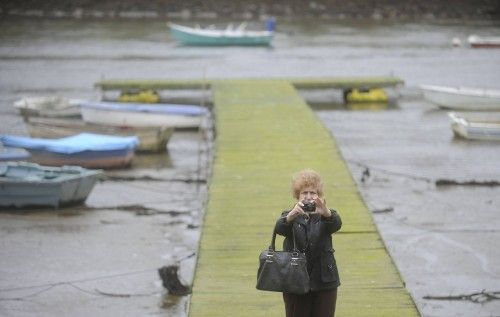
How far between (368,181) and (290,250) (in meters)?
14.2

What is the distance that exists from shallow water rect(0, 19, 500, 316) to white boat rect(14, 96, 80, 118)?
633 mm

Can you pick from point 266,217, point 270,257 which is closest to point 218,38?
point 266,217

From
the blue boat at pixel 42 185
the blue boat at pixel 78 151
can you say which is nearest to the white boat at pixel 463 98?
the blue boat at pixel 78 151

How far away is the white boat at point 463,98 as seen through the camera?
1225 inches

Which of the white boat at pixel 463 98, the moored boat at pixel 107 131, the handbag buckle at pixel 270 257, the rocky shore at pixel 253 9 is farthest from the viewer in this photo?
the rocky shore at pixel 253 9

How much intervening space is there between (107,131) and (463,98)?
41.2 ft

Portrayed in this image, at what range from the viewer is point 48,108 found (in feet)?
95.5

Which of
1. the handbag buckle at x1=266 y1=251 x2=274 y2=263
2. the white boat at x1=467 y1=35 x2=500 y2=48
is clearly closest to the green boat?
the white boat at x1=467 y1=35 x2=500 y2=48

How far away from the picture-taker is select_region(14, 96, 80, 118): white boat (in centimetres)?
2883

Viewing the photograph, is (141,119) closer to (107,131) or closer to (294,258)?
(107,131)

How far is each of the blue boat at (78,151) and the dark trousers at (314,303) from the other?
1515cm

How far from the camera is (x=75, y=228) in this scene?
17.7 meters

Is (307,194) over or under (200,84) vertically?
over

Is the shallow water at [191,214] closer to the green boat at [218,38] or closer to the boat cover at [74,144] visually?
the boat cover at [74,144]
